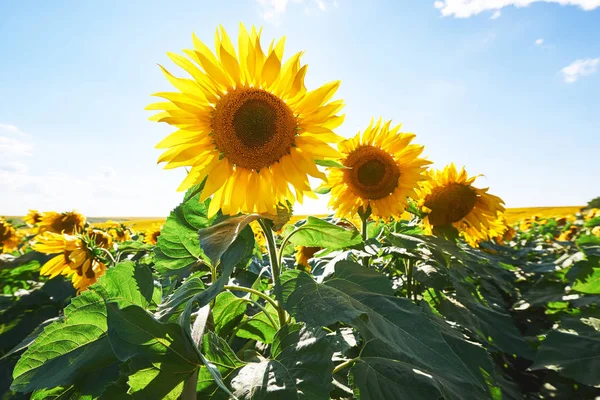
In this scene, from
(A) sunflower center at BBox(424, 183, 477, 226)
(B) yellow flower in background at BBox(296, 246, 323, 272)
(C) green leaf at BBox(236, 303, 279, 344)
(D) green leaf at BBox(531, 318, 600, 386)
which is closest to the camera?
(C) green leaf at BBox(236, 303, 279, 344)

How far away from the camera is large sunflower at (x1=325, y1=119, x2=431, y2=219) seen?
2.96m

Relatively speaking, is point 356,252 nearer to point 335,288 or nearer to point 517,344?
point 335,288

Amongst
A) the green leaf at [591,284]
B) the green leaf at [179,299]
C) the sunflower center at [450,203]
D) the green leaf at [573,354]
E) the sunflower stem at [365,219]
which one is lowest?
the green leaf at [573,354]

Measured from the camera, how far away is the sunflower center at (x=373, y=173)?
295cm

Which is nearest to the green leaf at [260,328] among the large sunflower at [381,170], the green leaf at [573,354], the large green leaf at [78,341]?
the large green leaf at [78,341]

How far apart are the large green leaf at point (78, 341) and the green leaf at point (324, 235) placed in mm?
633

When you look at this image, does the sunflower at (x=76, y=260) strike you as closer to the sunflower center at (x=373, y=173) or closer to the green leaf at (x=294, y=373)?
the sunflower center at (x=373, y=173)

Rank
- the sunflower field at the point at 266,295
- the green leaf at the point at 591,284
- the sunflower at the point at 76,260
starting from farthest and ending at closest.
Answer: the sunflower at the point at 76,260 < the green leaf at the point at 591,284 < the sunflower field at the point at 266,295

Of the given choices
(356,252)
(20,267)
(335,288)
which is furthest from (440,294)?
(20,267)

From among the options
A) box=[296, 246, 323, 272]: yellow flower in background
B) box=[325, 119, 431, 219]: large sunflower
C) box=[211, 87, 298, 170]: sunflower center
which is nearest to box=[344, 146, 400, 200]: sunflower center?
box=[325, 119, 431, 219]: large sunflower

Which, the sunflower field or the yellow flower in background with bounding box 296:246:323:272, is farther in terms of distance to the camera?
the yellow flower in background with bounding box 296:246:323:272

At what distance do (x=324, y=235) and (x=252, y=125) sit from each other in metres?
0.59

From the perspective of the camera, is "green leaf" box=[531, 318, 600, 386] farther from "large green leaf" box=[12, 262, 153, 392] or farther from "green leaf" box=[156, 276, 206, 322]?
"large green leaf" box=[12, 262, 153, 392]

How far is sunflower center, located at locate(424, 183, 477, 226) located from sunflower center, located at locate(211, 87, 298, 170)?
77.9 inches
